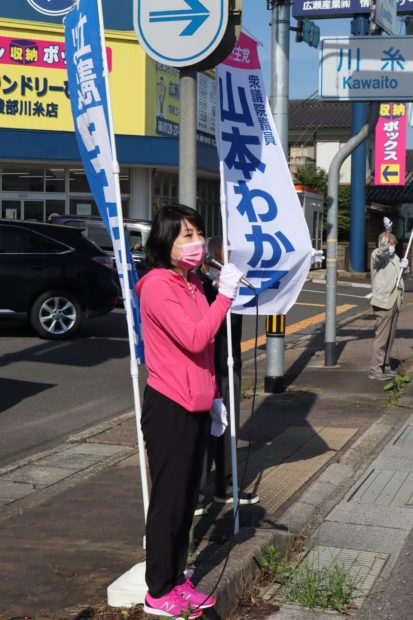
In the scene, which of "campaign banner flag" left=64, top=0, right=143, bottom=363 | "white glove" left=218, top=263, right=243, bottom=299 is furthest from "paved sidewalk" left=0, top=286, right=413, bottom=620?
"white glove" left=218, top=263, right=243, bottom=299

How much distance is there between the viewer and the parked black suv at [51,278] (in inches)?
565

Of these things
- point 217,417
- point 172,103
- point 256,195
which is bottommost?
point 217,417

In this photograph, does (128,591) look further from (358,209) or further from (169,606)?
(358,209)

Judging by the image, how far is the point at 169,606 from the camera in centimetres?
390

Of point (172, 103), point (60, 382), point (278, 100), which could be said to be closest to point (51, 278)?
point (60, 382)

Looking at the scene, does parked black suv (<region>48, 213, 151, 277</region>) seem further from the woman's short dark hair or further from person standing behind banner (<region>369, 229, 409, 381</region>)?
the woman's short dark hair

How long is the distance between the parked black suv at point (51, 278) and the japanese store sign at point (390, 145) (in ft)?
74.7

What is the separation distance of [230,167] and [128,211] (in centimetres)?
2586

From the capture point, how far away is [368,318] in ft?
64.1

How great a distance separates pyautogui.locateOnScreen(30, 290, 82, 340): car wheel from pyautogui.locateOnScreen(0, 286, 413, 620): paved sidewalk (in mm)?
5189

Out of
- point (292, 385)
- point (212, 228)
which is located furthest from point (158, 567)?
point (212, 228)

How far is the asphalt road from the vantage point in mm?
8383

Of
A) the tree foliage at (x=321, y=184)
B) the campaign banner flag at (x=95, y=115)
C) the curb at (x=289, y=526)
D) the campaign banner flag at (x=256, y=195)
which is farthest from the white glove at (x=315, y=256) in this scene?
the tree foliage at (x=321, y=184)

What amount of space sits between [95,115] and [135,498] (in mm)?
2725
